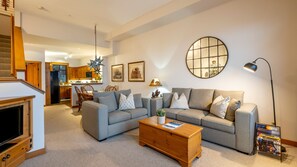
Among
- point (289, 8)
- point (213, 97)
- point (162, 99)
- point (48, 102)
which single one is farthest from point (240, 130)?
point (48, 102)

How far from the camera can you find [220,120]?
254 centimetres

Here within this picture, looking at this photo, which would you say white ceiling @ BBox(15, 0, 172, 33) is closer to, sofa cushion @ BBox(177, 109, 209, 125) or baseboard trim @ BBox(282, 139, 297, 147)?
sofa cushion @ BBox(177, 109, 209, 125)

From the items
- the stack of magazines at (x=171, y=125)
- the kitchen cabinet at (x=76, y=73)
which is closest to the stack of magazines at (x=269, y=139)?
the stack of magazines at (x=171, y=125)

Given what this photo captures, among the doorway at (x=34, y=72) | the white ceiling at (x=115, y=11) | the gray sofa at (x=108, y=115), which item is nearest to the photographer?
the gray sofa at (x=108, y=115)

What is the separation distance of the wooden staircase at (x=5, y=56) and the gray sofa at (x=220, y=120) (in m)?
3.79

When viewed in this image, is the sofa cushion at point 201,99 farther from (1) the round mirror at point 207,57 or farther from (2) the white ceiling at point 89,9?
(2) the white ceiling at point 89,9

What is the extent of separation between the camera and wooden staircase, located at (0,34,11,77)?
3.64 metres

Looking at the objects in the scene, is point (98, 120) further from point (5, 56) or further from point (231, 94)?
point (5, 56)

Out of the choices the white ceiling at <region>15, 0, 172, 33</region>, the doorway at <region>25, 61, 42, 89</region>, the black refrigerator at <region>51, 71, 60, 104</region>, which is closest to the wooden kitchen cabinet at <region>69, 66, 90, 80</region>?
the black refrigerator at <region>51, 71, 60, 104</region>

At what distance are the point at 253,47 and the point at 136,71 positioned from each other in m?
3.53

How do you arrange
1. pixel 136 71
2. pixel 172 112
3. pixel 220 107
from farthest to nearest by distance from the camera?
pixel 136 71, pixel 172 112, pixel 220 107

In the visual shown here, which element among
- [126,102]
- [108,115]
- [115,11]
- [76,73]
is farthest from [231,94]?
Answer: [76,73]

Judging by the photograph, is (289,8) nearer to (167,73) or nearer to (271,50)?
(271,50)

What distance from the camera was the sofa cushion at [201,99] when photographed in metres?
3.19
